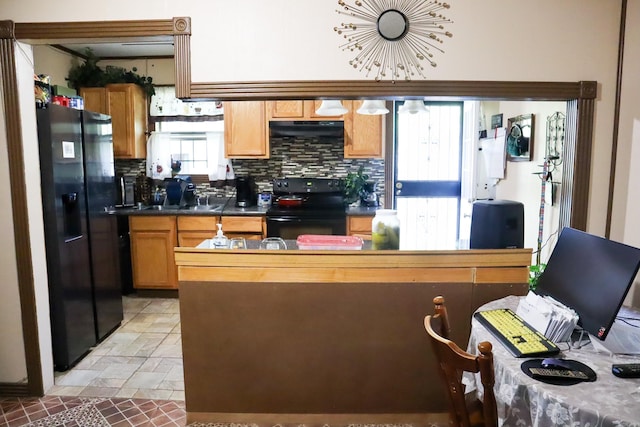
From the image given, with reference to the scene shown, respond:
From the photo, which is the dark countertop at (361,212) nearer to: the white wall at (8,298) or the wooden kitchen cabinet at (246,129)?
the wooden kitchen cabinet at (246,129)

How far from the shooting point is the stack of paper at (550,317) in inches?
60.5

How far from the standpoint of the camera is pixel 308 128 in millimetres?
4207

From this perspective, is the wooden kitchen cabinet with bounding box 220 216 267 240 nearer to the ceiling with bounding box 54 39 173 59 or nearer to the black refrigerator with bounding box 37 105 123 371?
the black refrigerator with bounding box 37 105 123 371

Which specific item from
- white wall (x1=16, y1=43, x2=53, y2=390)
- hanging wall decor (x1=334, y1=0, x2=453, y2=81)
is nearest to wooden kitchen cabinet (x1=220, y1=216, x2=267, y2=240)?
white wall (x1=16, y1=43, x2=53, y2=390)

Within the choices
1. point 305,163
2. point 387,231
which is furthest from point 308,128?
point 387,231

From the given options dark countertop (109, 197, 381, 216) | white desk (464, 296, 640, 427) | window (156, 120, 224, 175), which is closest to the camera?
white desk (464, 296, 640, 427)

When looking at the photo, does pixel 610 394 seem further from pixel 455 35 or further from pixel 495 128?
pixel 495 128

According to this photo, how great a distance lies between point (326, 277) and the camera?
2.21 meters

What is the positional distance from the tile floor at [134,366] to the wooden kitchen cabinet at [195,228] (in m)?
0.74

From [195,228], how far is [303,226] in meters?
1.06

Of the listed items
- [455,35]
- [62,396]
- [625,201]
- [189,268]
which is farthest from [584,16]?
[62,396]

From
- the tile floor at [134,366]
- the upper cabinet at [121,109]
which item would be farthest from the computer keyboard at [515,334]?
the upper cabinet at [121,109]

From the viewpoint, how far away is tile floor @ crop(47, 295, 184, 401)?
2.64m

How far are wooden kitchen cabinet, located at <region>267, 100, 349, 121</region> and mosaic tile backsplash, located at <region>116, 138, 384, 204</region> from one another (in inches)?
16.3
